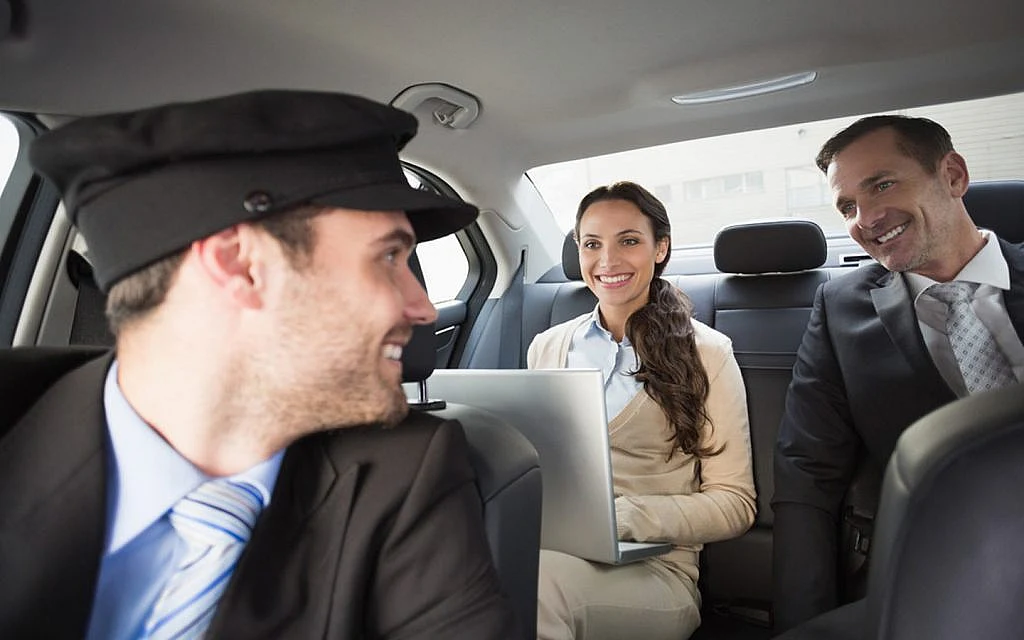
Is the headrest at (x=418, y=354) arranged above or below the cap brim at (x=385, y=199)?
below

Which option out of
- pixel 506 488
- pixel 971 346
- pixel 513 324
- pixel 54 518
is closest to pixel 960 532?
pixel 506 488

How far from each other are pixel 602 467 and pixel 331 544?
592mm

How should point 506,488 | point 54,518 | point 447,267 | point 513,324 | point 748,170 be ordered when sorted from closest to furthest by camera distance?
point 54,518 < point 506,488 < point 513,324 < point 447,267 < point 748,170

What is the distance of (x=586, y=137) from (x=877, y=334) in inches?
54.2

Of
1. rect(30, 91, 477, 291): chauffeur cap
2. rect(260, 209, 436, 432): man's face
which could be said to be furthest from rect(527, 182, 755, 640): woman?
rect(30, 91, 477, 291): chauffeur cap

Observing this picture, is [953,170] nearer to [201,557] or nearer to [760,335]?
[760,335]

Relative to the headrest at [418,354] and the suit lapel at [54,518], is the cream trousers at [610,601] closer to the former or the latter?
the headrest at [418,354]

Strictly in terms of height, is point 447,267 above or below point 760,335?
above

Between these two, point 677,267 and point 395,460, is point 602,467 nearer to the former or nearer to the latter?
point 395,460

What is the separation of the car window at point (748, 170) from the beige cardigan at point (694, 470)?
0.70 metres

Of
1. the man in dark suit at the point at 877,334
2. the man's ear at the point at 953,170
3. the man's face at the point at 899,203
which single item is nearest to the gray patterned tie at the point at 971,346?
the man in dark suit at the point at 877,334

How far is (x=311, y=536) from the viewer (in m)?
1.03

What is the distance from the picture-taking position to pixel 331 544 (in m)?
1.03

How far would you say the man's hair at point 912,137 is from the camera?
80.1 inches
